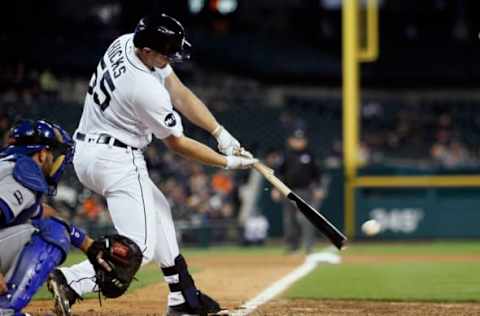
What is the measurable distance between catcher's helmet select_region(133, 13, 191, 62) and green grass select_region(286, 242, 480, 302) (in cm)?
265

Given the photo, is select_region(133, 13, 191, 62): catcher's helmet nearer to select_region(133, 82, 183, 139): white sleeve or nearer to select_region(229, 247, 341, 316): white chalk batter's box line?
select_region(133, 82, 183, 139): white sleeve

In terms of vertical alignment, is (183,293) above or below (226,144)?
below

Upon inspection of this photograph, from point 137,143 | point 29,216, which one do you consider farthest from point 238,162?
point 29,216

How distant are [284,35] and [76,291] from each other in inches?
849

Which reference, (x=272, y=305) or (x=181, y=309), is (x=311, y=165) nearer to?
(x=272, y=305)

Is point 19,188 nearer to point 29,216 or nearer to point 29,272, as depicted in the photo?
point 29,216

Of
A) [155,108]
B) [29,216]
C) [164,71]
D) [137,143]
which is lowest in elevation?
[29,216]

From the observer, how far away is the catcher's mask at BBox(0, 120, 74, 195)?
457 centimetres

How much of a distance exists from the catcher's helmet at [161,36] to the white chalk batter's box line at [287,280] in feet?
5.61

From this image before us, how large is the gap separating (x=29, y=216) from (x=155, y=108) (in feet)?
3.06

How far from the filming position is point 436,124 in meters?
22.7

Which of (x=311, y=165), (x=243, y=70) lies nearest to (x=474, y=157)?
(x=243, y=70)

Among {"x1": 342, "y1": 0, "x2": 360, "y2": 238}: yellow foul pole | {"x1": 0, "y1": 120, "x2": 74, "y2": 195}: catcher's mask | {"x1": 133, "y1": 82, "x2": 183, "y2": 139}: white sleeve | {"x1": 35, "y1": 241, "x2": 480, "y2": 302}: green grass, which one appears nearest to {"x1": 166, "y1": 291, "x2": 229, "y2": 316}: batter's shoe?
{"x1": 133, "y1": 82, "x2": 183, "y2": 139}: white sleeve

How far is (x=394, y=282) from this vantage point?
335 inches
